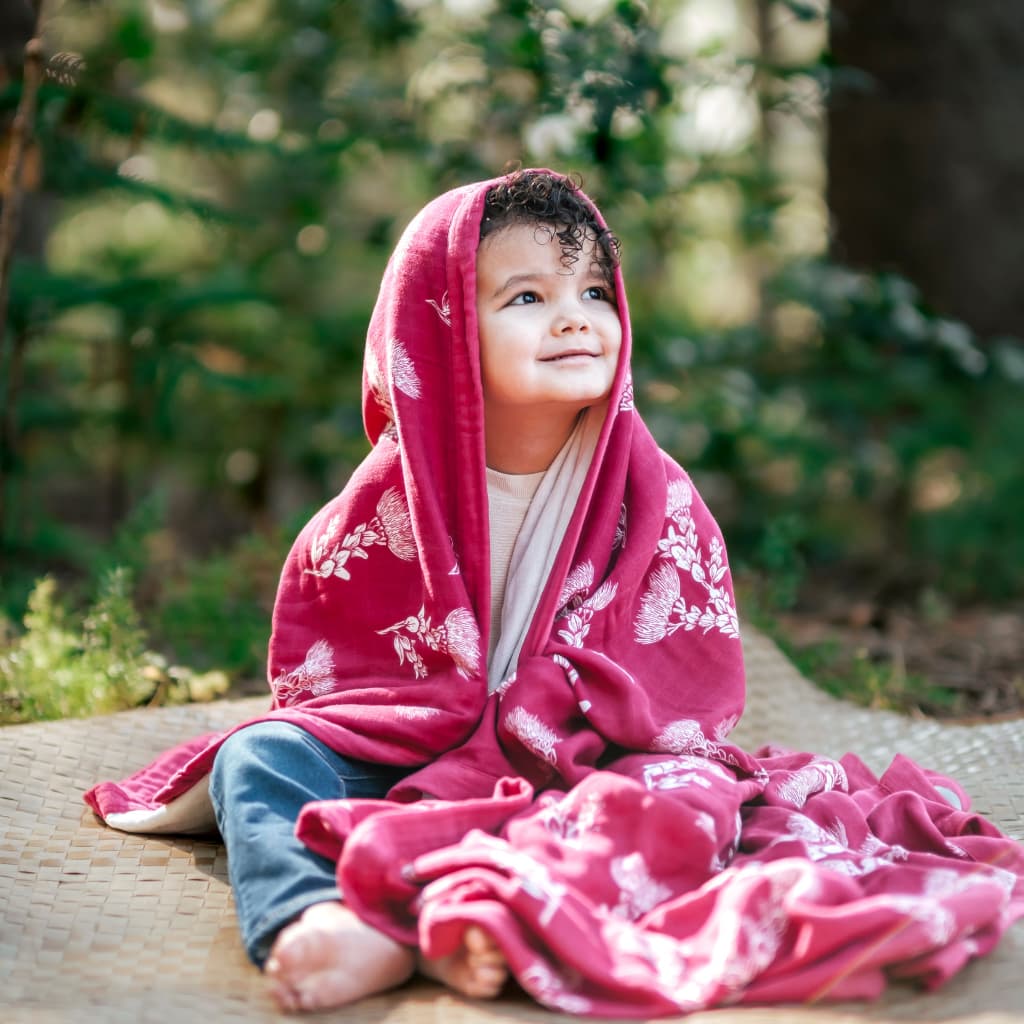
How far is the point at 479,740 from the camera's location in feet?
6.59

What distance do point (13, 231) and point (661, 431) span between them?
1.85m

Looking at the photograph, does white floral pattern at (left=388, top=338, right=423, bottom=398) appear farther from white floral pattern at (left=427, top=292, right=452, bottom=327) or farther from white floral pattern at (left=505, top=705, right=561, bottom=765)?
white floral pattern at (left=505, top=705, right=561, bottom=765)

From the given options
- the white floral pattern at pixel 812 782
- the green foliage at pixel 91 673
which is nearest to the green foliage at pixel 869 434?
the green foliage at pixel 91 673

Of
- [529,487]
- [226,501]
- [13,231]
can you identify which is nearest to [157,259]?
[226,501]

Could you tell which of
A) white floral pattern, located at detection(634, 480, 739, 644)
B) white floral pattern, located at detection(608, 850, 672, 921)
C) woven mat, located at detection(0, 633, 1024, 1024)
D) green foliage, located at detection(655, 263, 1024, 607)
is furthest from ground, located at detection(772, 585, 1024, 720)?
white floral pattern, located at detection(608, 850, 672, 921)

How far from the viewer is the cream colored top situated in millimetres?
2172

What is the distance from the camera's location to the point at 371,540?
7.07ft

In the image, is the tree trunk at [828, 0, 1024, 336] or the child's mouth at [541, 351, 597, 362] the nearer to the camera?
the child's mouth at [541, 351, 597, 362]

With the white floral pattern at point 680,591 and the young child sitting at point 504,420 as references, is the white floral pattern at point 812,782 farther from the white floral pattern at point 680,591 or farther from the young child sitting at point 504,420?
the young child sitting at point 504,420

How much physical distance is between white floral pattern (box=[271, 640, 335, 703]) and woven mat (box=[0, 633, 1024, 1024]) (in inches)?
11.5

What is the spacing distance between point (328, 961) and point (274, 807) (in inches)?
12.0

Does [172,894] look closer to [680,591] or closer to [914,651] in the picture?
[680,591]

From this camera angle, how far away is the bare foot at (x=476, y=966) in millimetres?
1577

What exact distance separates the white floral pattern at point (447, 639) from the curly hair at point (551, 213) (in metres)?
0.58
